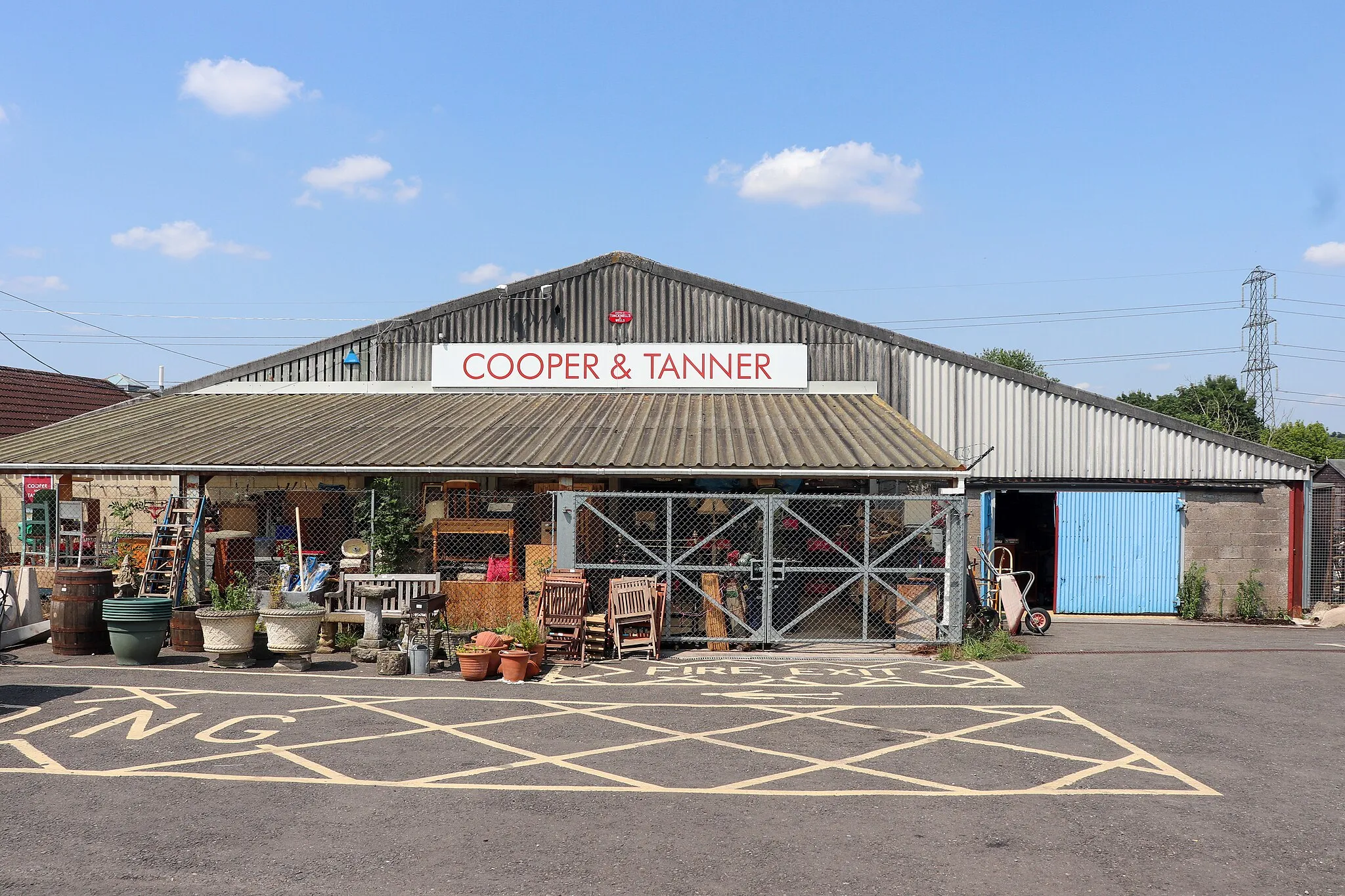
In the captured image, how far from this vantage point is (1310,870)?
582 centimetres

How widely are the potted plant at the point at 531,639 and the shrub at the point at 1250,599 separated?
14418mm

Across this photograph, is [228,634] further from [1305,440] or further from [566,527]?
[1305,440]

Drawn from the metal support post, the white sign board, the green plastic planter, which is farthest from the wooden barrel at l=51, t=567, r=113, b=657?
the white sign board

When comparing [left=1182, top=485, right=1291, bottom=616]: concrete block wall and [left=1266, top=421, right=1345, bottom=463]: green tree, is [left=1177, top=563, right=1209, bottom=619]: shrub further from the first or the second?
[left=1266, top=421, right=1345, bottom=463]: green tree

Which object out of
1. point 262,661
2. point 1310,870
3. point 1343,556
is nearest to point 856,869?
point 1310,870

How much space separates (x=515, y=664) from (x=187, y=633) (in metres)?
5.46

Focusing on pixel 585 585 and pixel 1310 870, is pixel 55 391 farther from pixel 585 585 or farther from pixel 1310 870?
pixel 1310 870

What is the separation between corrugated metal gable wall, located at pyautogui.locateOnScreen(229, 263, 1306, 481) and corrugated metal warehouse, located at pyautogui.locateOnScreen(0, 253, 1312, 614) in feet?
0.14

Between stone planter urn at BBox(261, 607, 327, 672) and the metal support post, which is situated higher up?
the metal support post

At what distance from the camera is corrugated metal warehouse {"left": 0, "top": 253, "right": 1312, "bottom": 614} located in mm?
15977

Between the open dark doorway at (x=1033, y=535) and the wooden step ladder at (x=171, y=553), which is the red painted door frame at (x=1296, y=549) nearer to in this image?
the open dark doorway at (x=1033, y=535)

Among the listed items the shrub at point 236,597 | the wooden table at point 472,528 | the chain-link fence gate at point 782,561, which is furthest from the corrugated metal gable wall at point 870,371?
the shrub at point 236,597

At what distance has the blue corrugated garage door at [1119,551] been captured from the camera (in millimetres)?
18594

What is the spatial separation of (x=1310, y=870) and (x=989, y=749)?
291 centimetres
